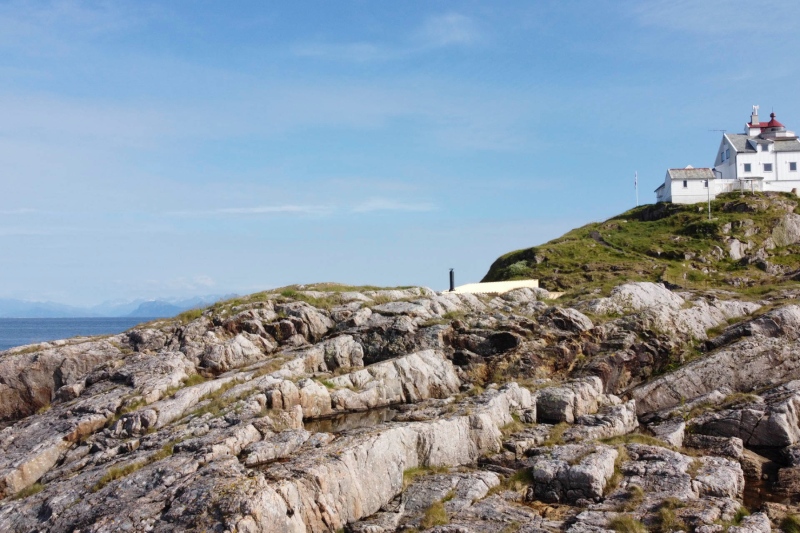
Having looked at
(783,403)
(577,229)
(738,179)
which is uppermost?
(738,179)

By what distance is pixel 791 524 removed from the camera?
18719mm

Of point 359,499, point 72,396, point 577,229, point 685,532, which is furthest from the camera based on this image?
point 577,229

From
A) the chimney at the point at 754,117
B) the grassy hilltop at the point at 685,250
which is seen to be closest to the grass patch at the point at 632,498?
the grassy hilltop at the point at 685,250

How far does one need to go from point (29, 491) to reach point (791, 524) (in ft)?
85.6

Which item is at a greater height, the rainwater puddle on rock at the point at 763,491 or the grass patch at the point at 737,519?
the grass patch at the point at 737,519

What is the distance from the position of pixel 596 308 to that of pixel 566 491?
2167cm

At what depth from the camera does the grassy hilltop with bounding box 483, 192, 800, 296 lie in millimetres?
67938

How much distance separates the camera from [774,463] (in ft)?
82.2

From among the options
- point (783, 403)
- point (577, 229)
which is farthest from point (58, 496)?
point (577, 229)

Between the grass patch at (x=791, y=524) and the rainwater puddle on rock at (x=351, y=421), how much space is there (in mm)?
15435

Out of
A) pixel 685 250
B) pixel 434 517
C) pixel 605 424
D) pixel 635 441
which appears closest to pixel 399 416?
pixel 434 517

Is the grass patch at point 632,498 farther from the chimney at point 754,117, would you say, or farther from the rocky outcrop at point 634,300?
the chimney at point 754,117

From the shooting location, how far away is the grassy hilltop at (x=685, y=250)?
223 feet

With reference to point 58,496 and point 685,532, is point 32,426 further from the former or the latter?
point 685,532
